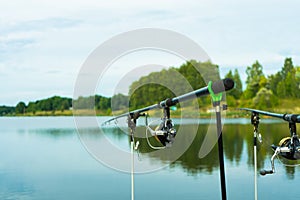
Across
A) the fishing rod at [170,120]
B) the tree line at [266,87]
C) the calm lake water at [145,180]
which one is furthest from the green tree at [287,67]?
the fishing rod at [170,120]

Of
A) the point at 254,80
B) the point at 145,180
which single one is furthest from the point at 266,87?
the point at 145,180

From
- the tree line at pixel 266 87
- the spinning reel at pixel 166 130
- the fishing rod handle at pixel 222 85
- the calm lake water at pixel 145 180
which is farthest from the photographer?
the tree line at pixel 266 87

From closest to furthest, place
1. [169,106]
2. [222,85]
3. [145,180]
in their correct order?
[222,85]
[169,106]
[145,180]

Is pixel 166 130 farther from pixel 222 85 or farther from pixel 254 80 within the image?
pixel 254 80

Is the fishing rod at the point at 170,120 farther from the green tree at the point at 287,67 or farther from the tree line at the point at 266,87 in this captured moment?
the green tree at the point at 287,67

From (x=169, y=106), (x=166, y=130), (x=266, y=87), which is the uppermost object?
(x=266, y=87)

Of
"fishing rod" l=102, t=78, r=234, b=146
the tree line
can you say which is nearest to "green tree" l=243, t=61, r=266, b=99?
the tree line

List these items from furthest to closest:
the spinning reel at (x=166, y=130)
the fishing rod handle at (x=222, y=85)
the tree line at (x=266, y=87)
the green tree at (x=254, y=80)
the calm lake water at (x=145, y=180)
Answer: the green tree at (x=254, y=80)
the tree line at (x=266, y=87)
the calm lake water at (x=145, y=180)
the spinning reel at (x=166, y=130)
the fishing rod handle at (x=222, y=85)

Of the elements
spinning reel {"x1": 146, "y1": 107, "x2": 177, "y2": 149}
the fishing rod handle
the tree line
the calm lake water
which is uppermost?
the tree line

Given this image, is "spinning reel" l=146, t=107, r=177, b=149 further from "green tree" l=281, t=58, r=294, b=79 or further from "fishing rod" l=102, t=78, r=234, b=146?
"green tree" l=281, t=58, r=294, b=79

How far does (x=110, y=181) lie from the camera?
1342cm

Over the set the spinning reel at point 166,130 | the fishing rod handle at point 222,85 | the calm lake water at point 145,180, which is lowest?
the calm lake water at point 145,180

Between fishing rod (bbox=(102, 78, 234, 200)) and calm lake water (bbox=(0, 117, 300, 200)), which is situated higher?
fishing rod (bbox=(102, 78, 234, 200))

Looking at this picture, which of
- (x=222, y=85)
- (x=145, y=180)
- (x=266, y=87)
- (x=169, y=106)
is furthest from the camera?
(x=266, y=87)
